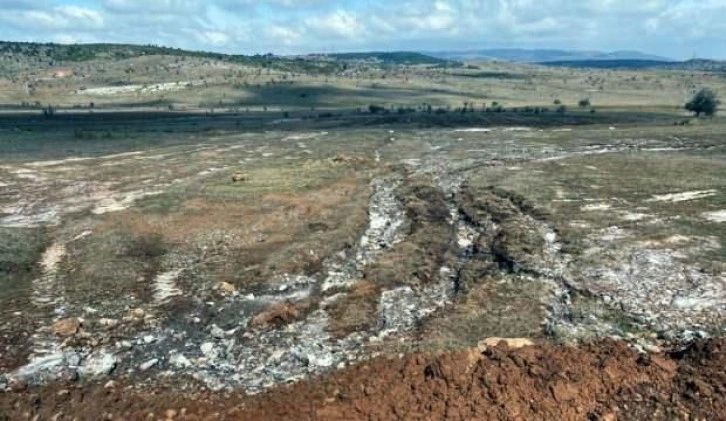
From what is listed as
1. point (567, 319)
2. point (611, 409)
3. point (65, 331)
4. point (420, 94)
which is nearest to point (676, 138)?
point (567, 319)

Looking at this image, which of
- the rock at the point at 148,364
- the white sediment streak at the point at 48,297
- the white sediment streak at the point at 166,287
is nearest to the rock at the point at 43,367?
the white sediment streak at the point at 48,297

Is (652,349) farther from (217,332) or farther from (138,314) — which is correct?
(138,314)

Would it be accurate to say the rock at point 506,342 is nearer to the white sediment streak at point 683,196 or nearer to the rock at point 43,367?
the rock at point 43,367

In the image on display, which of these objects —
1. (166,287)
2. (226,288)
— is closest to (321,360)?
(226,288)

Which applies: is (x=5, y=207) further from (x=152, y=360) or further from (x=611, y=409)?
(x=611, y=409)

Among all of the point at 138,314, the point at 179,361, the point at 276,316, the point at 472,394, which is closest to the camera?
the point at 472,394

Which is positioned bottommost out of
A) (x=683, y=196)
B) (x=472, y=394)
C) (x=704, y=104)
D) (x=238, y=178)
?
(x=238, y=178)
